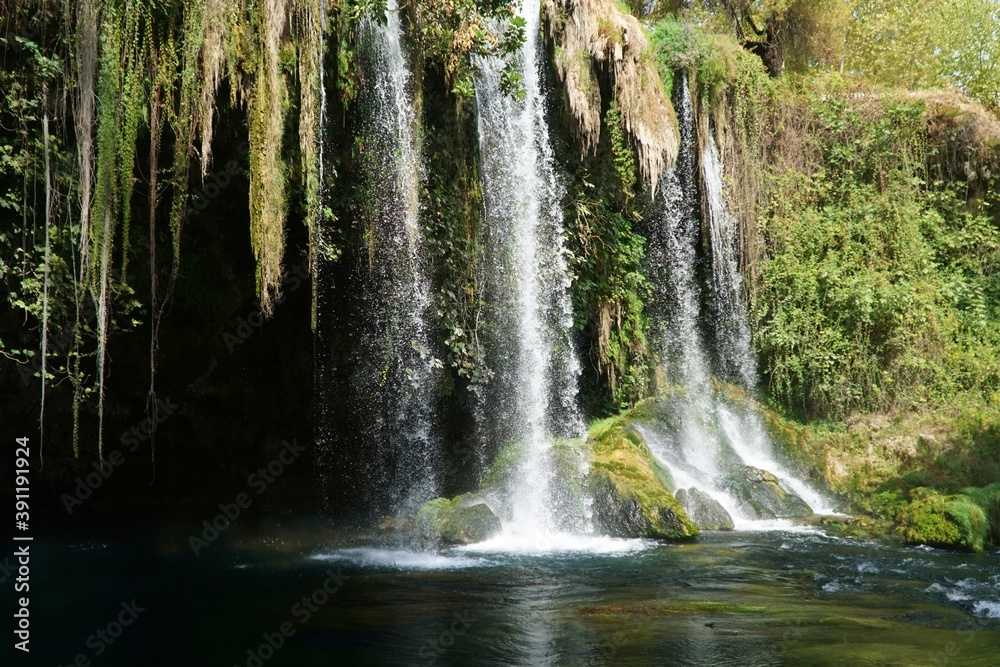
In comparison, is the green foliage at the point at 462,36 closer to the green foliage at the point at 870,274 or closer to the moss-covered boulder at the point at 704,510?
the moss-covered boulder at the point at 704,510

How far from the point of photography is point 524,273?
12.0 meters

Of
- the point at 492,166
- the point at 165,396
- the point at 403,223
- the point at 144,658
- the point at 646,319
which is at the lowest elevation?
the point at 144,658

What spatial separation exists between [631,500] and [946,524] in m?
3.73

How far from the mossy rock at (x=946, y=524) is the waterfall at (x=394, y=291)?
641 centimetres

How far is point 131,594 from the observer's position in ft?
24.9

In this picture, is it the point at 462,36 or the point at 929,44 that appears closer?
the point at 462,36

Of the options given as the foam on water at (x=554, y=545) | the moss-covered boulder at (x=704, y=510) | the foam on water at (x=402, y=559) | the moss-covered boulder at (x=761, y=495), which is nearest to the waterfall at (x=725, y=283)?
the moss-covered boulder at (x=761, y=495)

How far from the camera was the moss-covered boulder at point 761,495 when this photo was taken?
11062mm

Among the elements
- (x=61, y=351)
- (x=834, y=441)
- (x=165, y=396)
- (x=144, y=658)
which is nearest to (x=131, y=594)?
(x=144, y=658)

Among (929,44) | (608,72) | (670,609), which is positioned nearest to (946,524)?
(670,609)

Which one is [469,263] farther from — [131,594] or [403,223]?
[131,594]

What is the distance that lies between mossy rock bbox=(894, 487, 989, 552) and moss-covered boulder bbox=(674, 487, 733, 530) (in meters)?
2.08

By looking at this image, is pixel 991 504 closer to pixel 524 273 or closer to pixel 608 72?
pixel 524 273

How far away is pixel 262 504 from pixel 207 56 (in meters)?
6.89
